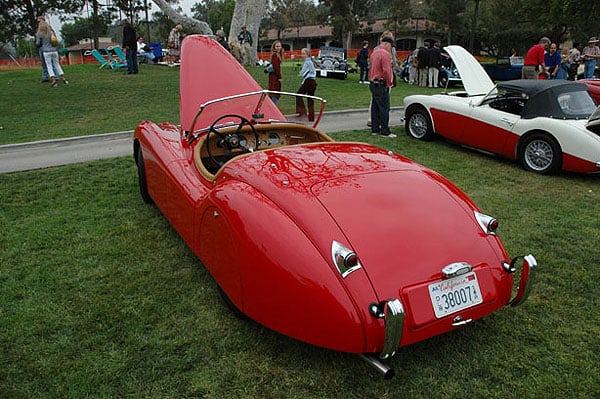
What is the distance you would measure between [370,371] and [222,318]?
39.8 inches

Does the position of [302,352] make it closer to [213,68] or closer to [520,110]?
[213,68]

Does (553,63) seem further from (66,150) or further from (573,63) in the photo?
(66,150)

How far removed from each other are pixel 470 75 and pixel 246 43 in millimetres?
13773

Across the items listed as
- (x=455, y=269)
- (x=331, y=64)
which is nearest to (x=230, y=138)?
(x=455, y=269)

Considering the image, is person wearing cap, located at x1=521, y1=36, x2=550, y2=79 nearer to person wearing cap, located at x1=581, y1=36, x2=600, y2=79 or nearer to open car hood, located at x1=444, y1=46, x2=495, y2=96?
open car hood, located at x1=444, y1=46, x2=495, y2=96

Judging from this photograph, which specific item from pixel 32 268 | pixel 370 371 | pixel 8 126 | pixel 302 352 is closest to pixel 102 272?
pixel 32 268

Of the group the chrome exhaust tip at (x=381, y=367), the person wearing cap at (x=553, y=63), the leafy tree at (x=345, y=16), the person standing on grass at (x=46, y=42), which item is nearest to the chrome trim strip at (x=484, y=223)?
the chrome exhaust tip at (x=381, y=367)

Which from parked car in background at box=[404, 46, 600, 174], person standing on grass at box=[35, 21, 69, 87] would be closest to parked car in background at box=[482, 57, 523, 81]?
parked car in background at box=[404, 46, 600, 174]

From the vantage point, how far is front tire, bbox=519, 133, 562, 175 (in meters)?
6.05

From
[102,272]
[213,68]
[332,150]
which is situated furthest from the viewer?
Result: [213,68]

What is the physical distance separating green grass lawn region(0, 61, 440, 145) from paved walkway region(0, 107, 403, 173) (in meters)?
0.45

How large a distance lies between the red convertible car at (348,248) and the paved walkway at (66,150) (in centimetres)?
425

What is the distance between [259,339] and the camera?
2754mm

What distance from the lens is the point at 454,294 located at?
237cm
